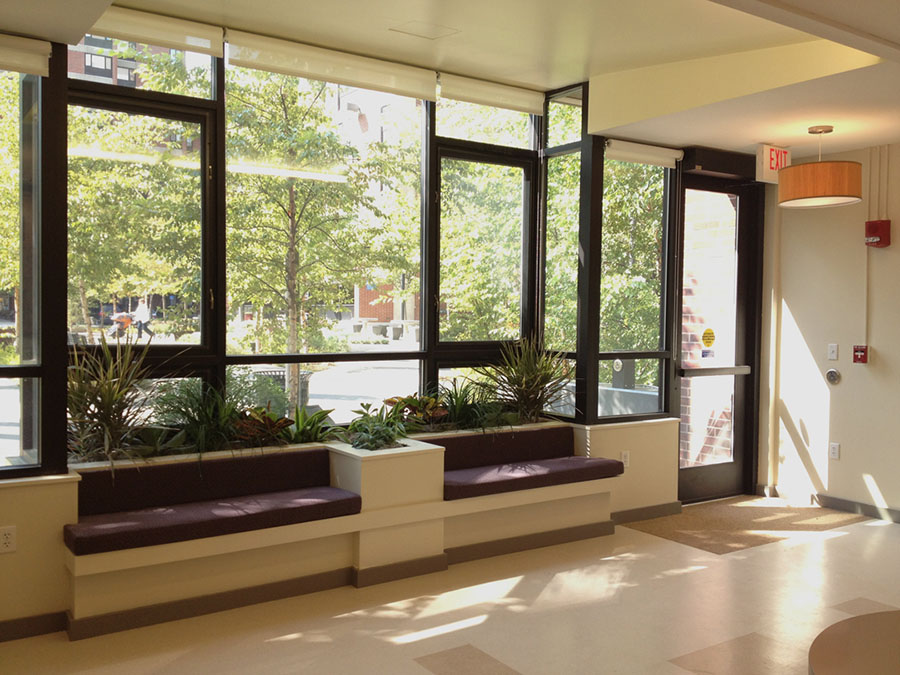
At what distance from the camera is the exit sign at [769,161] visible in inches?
236

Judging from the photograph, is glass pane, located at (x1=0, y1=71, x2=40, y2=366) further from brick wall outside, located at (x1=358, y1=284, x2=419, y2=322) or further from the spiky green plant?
brick wall outside, located at (x1=358, y1=284, x2=419, y2=322)

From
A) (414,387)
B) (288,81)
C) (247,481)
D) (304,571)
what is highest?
(288,81)

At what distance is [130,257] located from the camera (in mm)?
4605

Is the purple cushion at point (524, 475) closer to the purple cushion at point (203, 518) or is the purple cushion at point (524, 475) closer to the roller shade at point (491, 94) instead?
the purple cushion at point (203, 518)

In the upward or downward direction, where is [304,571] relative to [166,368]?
downward

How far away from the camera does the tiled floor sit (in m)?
3.57

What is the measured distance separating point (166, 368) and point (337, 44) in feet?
7.13

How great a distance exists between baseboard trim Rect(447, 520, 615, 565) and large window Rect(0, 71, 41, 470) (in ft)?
7.90

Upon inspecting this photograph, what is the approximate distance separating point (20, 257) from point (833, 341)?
5578mm

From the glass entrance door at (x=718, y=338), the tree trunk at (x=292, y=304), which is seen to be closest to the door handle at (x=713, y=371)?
the glass entrance door at (x=718, y=338)

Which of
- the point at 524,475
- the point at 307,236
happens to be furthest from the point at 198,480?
the point at 524,475

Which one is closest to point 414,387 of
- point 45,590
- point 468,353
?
point 468,353

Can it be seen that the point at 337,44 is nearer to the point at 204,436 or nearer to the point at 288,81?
the point at 288,81

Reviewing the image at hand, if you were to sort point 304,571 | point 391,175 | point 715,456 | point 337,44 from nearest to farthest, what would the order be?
1. point 304,571
2. point 337,44
3. point 391,175
4. point 715,456
